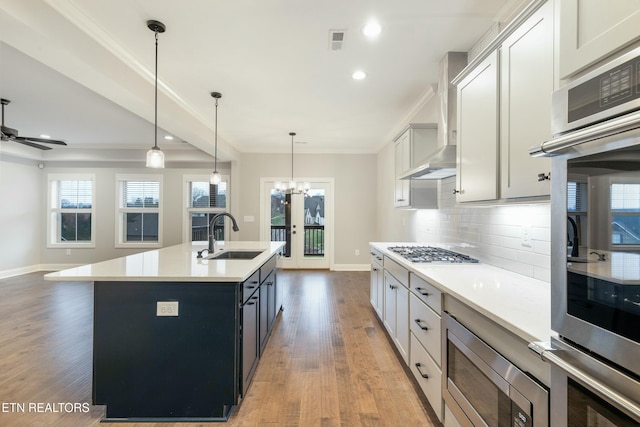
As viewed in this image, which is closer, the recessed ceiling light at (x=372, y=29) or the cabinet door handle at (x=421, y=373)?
the cabinet door handle at (x=421, y=373)

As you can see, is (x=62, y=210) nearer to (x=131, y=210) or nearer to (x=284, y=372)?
(x=131, y=210)

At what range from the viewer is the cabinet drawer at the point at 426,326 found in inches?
68.8

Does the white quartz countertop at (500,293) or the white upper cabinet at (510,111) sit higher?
the white upper cabinet at (510,111)

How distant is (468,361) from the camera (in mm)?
1419

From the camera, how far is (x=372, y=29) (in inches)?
91.2

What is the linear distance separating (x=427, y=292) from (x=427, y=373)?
0.54 meters

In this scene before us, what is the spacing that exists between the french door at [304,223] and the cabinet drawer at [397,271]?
12.6ft

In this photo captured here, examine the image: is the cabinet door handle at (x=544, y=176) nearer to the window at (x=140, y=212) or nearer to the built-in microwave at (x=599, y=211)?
the built-in microwave at (x=599, y=211)

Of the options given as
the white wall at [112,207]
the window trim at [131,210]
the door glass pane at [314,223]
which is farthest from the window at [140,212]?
the door glass pane at [314,223]

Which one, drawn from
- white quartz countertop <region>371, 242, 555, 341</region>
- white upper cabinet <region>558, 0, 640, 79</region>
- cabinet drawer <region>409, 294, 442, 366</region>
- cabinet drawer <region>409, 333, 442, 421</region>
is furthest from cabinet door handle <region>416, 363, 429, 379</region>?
white upper cabinet <region>558, 0, 640, 79</region>

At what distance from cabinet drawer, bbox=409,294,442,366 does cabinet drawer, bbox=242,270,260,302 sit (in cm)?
121

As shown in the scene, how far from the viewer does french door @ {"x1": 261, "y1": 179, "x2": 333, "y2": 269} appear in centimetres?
677

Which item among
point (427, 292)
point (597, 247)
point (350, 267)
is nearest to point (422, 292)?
point (427, 292)

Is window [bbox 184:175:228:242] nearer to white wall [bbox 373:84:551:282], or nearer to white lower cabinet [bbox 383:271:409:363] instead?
white wall [bbox 373:84:551:282]
